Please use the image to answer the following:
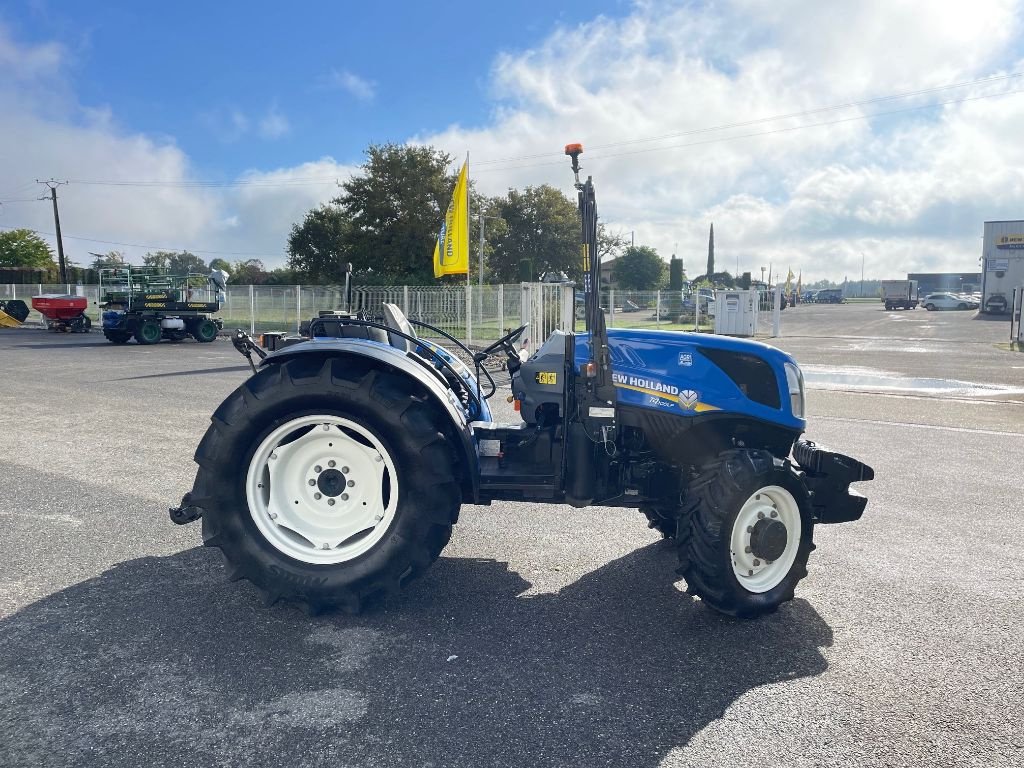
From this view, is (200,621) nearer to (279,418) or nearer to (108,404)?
(279,418)

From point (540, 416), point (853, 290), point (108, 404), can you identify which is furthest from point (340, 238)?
point (853, 290)

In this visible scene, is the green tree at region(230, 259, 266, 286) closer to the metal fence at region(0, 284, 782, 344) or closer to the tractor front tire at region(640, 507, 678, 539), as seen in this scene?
the metal fence at region(0, 284, 782, 344)

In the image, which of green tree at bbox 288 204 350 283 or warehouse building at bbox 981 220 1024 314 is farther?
warehouse building at bbox 981 220 1024 314

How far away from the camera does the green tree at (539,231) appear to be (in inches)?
2158

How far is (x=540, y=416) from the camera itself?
408cm

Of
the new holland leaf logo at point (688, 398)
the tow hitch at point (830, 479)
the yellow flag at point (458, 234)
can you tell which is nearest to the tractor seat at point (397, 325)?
the new holland leaf logo at point (688, 398)

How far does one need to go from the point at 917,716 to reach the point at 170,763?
98.9 inches

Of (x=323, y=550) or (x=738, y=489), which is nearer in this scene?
(x=738, y=489)

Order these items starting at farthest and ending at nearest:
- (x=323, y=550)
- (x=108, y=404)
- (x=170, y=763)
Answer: (x=108, y=404)
(x=323, y=550)
(x=170, y=763)

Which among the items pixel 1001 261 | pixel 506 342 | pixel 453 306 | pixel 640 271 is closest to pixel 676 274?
pixel 640 271

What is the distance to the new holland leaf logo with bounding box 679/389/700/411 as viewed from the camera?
3.72 m

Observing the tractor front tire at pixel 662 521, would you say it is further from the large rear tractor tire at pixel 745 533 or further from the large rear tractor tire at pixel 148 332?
the large rear tractor tire at pixel 148 332

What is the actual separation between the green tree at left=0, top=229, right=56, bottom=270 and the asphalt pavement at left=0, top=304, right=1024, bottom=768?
5737cm

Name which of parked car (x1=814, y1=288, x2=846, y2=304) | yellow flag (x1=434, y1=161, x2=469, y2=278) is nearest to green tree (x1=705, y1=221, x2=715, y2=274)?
parked car (x1=814, y1=288, x2=846, y2=304)
